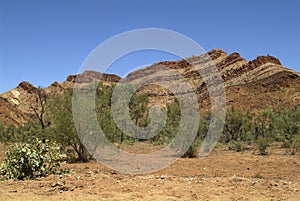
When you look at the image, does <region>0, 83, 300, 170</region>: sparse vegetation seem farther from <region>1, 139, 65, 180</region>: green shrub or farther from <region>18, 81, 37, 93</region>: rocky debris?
<region>18, 81, 37, 93</region>: rocky debris

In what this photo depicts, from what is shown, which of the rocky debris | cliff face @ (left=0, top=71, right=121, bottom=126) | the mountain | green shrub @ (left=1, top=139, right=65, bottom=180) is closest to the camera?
green shrub @ (left=1, top=139, right=65, bottom=180)

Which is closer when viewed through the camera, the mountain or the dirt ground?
the dirt ground

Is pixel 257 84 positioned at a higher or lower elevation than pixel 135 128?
higher

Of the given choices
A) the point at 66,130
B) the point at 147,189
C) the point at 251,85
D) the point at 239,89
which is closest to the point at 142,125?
the point at 66,130

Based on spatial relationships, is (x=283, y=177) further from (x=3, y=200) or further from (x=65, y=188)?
(x=3, y=200)

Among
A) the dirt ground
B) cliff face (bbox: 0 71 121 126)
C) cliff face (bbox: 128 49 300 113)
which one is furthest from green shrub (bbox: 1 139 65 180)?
cliff face (bbox: 0 71 121 126)

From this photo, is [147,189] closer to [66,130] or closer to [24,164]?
[24,164]

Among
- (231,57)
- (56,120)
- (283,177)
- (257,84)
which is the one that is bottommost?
(283,177)

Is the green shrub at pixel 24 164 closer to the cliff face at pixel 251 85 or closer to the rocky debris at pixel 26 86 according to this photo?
the cliff face at pixel 251 85

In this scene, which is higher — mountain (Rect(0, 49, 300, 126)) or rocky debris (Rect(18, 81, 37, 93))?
rocky debris (Rect(18, 81, 37, 93))

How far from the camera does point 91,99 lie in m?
17.0

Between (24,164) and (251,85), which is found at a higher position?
(251,85)

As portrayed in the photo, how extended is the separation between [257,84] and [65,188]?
61500 millimetres

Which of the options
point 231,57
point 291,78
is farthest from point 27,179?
point 231,57
